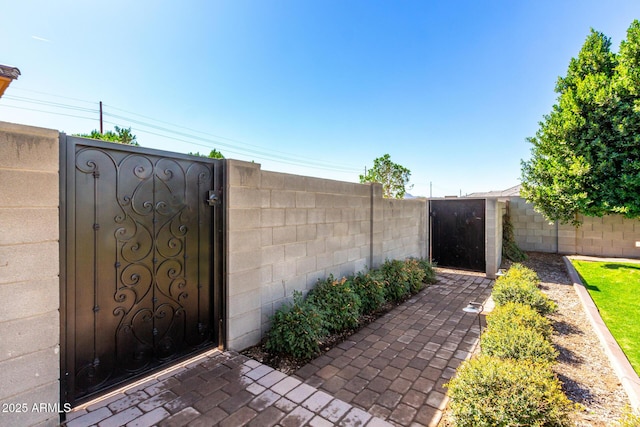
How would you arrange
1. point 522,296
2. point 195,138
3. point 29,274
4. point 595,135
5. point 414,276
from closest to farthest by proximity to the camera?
point 29,274, point 522,296, point 414,276, point 595,135, point 195,138

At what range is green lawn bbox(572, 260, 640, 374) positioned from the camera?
3.92 meters

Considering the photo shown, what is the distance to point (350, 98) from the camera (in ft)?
33.4

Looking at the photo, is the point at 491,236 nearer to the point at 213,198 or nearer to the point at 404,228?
the point at 404,228

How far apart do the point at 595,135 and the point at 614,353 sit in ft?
23.6

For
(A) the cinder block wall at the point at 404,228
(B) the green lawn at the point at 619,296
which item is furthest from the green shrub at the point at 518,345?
(A) the cinder block wall at the point at 404,228

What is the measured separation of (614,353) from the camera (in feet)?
11.3

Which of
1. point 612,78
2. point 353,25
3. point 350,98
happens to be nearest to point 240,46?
point 353,25

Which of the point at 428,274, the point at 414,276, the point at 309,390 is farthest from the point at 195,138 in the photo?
the point at 309,390

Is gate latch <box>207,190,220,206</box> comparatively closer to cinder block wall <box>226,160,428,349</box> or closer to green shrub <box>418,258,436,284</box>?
cinder block wall <box>226,160,428,349</box>

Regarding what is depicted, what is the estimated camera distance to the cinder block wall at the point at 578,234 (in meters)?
9.34

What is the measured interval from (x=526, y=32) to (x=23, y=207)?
369 inches

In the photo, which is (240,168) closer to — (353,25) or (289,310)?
(289,310)

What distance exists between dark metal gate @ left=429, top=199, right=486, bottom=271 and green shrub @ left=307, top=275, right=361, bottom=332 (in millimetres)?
5427

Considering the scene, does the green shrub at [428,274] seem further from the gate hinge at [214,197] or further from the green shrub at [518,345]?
the gate hinge at [214,197]
